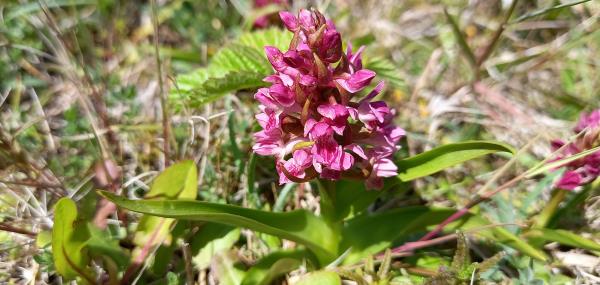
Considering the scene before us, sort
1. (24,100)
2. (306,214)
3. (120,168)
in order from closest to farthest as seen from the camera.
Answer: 1. (306,214)
2. (120,168)
3. (24,100)

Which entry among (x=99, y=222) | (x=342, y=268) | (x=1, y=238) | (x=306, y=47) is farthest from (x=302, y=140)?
(x=1, y=238)

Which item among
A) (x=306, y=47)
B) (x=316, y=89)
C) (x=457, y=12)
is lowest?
(x=316, y=89)

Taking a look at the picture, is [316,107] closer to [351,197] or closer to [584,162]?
[351,197]

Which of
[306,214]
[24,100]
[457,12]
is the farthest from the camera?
[457,12]

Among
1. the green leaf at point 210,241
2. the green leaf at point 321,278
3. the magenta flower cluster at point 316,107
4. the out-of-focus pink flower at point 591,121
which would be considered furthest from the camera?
the green leaf at point 210,241

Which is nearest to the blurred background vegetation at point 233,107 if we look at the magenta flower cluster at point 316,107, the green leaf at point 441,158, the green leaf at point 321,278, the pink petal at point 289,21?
the green leaf at point 321,278

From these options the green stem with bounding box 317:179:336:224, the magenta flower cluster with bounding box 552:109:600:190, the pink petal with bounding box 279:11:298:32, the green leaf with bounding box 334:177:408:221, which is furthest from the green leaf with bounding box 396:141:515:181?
the pink petal with bounding box 279:11:298:32

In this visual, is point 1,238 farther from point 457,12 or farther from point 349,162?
point 457,12

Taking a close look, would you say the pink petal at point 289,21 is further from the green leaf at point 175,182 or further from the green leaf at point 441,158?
the green leaf at point 175,182
